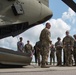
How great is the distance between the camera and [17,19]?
9.62 m

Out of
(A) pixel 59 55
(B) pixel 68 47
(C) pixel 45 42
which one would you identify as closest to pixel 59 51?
(A) pixel 59 55

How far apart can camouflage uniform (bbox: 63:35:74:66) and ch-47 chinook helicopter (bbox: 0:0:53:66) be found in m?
2.87

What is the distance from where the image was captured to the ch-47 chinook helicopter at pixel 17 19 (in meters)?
9.41

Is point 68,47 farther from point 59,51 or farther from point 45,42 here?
point 45,42

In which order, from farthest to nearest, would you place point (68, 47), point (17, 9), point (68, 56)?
point (68, 56)
point (68, 47)
point (17, 9)

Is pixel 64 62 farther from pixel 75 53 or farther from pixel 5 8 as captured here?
pixel 5 8

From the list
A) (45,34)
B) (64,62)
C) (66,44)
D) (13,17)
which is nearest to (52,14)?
(45,34)

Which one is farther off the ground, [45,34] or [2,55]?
[45,34]

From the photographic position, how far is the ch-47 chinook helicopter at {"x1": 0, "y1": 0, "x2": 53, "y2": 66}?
9.41 metres

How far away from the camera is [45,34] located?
34.1 ft

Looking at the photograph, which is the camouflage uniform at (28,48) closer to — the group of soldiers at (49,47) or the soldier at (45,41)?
the group of soldiers at (49,47)

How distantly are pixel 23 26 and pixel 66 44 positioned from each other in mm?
3700

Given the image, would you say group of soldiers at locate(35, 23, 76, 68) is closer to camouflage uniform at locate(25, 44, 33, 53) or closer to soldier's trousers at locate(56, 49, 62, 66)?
soldier's trousers at locate(56, 49, 62, 66)

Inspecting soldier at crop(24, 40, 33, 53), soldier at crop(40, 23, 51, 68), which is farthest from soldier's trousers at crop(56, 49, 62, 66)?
soldier at crop(40, 23, 51, 68)
